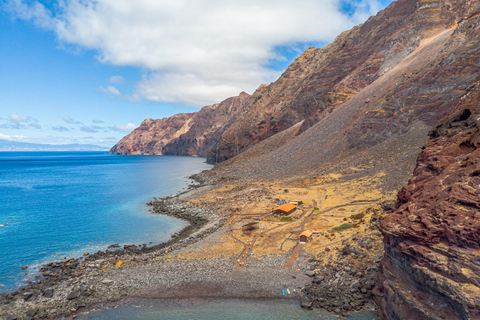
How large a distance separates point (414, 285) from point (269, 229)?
62.7 ft

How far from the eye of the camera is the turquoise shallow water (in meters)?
17.9

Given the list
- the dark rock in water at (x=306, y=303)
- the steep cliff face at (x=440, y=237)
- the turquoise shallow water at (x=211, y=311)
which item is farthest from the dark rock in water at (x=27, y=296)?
the steep cliff face at (x=440, y=237)

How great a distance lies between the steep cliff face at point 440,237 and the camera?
11391 mm

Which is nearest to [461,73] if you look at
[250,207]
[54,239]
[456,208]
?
[250,207]

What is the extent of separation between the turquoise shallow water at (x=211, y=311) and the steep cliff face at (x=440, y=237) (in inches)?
179

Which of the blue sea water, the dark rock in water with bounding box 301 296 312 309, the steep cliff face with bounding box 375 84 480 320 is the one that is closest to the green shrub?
the steep cliff face with bounding box 375 84 480 320

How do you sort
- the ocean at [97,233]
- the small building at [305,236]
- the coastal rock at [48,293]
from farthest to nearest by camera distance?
the small building at [305,236] < the coastal rock at [48,293] < the ocean at [97,233]

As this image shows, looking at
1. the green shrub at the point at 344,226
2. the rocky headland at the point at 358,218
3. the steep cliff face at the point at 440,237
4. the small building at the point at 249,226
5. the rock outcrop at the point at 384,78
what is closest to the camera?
the steep cliff face at the point at 440,237

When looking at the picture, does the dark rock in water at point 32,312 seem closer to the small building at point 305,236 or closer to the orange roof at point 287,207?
the small building at point 305,236

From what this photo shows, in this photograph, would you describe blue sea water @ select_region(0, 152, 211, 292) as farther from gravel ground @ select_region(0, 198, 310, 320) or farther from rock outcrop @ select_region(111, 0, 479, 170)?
rock outcrop @ select_region(111, 0, 479, 170)

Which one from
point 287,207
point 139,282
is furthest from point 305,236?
point 139,282

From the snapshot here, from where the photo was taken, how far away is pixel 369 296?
726 inches

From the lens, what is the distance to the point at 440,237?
503 inches

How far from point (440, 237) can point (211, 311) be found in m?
14.9
